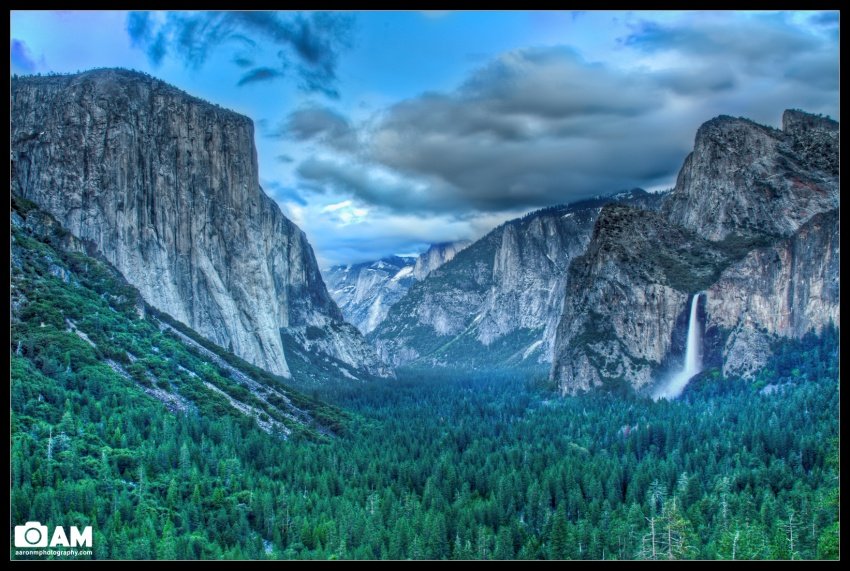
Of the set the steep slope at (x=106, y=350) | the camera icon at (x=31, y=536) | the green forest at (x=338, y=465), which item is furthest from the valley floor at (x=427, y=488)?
the camera icon at (x=31, y=536)

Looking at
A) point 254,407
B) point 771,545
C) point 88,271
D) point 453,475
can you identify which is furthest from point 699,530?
point 88,271

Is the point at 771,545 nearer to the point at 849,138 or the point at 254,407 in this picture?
the point at 849,138

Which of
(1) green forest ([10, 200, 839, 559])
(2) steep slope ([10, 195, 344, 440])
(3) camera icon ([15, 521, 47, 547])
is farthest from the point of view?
(2) steep slope ([10, 195, 344, 440])

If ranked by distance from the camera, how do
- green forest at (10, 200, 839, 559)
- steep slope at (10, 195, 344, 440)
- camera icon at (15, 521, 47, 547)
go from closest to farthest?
camera icon at (15, 521, 47, 547) → green forest at (10, 200, 839, 559) → steep slope at (10, 195, 344, 440)

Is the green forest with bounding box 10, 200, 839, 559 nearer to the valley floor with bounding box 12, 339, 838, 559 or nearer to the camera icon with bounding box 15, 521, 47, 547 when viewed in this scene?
the valley floor with bounding box 12, 339, 838, 559

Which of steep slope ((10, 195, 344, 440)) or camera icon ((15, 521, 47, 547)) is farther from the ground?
steep slope ((10, 195, 344, 440))

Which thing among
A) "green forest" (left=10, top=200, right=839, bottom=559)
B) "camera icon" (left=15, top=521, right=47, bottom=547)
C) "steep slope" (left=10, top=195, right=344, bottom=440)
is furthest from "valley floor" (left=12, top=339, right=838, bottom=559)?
"camera icon" (left=15, top=521, right=47, bottom=547)
